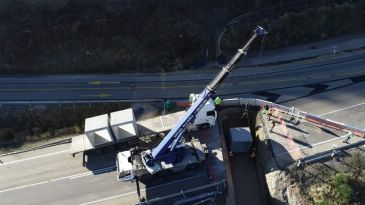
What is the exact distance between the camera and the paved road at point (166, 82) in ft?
123

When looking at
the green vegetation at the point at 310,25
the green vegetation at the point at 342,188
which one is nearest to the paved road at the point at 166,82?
the green vegetation at the point at 310,25

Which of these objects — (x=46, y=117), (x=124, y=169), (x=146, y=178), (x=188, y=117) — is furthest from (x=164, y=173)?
(x=46, y=117)

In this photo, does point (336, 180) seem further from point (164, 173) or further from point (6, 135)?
point (6, 135)

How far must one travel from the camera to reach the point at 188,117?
25.3m

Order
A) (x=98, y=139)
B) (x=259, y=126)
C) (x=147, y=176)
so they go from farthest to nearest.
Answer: (x=259, y=126)
(x=98, y=139)
(x=147, y=176)

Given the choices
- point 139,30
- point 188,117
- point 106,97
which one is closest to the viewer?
point 188,117

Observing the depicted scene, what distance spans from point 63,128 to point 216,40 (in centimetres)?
1976

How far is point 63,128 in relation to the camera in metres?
35.5

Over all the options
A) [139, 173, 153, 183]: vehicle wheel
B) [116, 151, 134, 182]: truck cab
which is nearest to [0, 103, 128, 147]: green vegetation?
[116, 151, 134, 182]: truck cab

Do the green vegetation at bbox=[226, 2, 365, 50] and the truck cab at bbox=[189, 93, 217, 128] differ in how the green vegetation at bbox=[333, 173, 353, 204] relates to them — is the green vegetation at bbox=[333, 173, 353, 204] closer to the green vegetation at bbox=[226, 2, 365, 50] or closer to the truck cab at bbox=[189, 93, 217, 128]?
the truck cab at bbox=[189, 93, 217, 128]

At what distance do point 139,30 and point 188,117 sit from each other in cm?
1991

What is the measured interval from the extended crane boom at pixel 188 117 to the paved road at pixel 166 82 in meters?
11.0

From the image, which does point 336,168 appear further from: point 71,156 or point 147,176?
point 71,156

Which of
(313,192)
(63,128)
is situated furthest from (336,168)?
(63,128)
